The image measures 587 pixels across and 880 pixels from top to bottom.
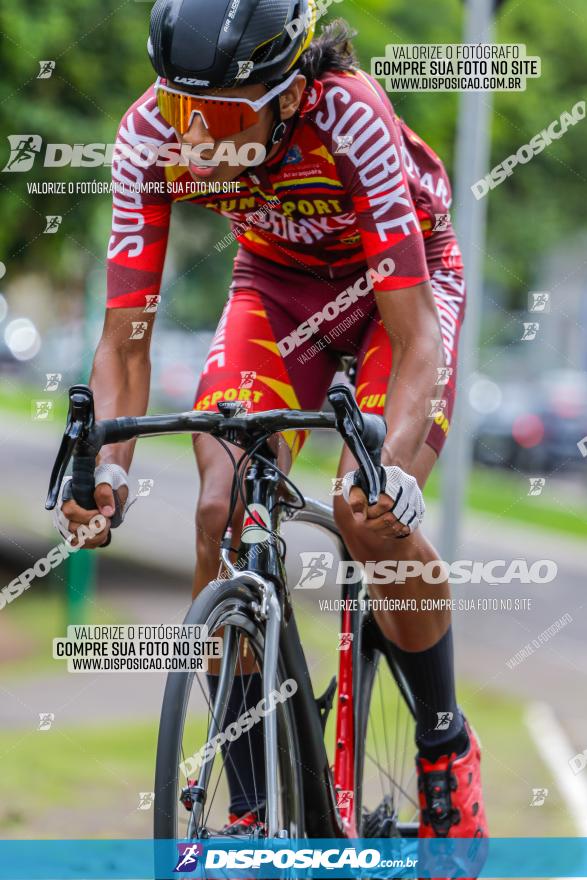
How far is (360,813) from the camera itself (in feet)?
11.5

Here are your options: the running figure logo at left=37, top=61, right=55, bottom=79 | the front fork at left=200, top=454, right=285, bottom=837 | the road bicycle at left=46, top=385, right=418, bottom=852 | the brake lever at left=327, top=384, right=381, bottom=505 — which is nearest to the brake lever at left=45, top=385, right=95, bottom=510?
the road bicycle at left=46, top=385, right=418, bottom=852

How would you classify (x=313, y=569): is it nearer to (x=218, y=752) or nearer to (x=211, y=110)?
(x=218, y=752)

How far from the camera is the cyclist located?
2.89 m

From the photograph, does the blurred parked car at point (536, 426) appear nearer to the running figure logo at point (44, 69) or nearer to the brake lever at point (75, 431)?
the running figure logo at point (44, 69)

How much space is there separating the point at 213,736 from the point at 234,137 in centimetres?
134

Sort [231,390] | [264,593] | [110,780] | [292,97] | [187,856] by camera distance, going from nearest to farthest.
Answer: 1. [187,856]
2. [264,593]
3. [292,97]
4. [231,390]
5. [110,780]

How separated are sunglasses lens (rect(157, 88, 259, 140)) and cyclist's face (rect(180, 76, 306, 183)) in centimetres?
A: 1

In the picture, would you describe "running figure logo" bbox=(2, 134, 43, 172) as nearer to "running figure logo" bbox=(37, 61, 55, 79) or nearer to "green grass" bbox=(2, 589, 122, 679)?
"running figure logo" bbox=(37, 61, 55, 79)

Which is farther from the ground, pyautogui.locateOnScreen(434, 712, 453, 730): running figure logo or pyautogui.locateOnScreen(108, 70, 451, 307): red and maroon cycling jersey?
pyautogui.locateOnScreen(108, 70, 451, 307): red and maroon cycling jersey

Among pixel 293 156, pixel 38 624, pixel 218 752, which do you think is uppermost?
pixel 38 624

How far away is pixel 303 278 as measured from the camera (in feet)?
11.8

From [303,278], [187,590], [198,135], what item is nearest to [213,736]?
[198,135]

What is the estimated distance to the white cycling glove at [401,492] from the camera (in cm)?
266

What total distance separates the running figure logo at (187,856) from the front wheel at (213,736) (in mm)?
23
